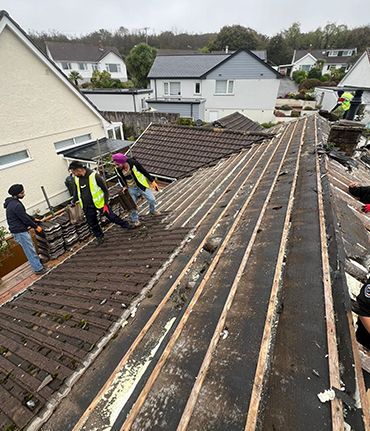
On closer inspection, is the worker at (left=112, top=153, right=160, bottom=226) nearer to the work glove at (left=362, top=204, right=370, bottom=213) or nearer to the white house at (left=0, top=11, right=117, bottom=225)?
the work glove at (left=362, top=204, right=370, bottom=213)

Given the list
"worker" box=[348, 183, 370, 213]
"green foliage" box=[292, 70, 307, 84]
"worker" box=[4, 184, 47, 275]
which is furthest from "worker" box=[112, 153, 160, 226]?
"green foliage" box=[292, 70, 307, 84]

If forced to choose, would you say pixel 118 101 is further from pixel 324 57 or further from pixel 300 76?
pixel 324 57

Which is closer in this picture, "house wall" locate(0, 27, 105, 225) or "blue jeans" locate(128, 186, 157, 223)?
"blue jeans" locate(128, 186, 157, 223)

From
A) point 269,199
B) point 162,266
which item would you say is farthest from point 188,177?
point 162,266

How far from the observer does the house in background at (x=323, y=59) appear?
4781 centimetres

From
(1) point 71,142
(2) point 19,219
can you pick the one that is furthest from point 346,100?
(1) point 71,142

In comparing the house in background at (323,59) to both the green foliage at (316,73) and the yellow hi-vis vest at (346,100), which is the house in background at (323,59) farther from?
the yellow hi-vis vest at (346,100)

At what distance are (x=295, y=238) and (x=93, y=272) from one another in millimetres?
2882

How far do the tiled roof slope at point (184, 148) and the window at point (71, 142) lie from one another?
5287 mm

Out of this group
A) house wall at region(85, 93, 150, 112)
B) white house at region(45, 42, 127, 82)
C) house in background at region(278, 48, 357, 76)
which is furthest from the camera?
house in background at region(278, 48, 357, 76)

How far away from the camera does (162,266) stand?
2844 mm

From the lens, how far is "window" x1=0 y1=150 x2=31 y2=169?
32.3 ft

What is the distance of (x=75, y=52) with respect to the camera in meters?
44.6

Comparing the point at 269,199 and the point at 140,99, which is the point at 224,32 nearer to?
the point at 140,99
